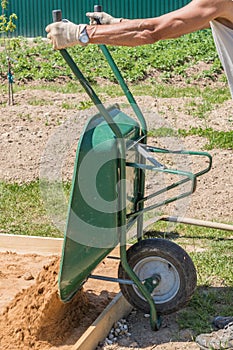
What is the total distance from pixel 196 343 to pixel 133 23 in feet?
5.94

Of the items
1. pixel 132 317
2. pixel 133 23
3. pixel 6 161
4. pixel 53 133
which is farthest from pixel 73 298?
pixel 53 133

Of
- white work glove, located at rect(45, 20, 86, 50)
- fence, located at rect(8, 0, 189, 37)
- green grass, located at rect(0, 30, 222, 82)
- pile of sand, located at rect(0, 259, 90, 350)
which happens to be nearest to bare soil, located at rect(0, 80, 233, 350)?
pile of sand, located at rect(0, 259, 90, 350)

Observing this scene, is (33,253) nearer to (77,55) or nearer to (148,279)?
(148,279)

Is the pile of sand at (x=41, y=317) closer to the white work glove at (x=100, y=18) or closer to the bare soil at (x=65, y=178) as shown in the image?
the bare soil at (x=65, y=178)

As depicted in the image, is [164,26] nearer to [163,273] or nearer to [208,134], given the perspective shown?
[163,273]

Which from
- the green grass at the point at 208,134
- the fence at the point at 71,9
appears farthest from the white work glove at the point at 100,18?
the fence at the point at 71,9

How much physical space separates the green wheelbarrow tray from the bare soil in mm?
285

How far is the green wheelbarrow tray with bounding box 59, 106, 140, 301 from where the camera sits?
13.6 ft

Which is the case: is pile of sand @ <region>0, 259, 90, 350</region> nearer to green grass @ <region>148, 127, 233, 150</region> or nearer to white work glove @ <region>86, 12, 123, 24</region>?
white work glove @ <region>86, 12, 123, 24</region>

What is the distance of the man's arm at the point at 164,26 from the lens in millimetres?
3836

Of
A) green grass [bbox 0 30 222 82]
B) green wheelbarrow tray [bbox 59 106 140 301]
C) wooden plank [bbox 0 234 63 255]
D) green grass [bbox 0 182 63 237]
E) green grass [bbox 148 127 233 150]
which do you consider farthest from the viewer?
green grass [bbox 0 30 222 82]

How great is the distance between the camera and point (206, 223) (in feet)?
19.5

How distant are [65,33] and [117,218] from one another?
1065 millimetres

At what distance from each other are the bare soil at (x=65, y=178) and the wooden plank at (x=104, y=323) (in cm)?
7
